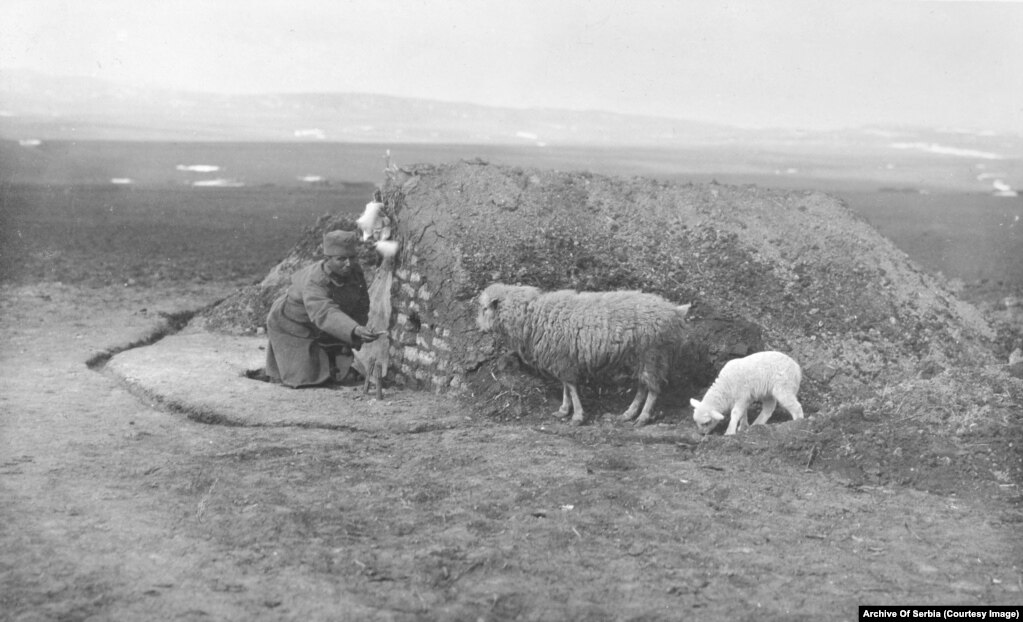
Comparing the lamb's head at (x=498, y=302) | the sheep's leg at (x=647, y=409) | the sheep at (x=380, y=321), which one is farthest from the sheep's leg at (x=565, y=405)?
the sheep at (x=380, y=321)

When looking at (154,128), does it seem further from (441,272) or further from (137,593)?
(137,593)

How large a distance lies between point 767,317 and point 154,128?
147ft

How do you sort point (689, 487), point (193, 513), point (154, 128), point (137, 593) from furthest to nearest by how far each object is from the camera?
point (154, 128)
point (689, 487)
point (193, 513)
point (137, 593)

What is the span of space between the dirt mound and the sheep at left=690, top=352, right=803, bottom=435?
43.5 inches

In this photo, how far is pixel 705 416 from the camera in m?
8.92

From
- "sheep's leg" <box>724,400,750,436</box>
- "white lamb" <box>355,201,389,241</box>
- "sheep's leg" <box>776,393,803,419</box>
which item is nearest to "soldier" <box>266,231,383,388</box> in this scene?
"white lamb" <box>355,201,389,241</box>

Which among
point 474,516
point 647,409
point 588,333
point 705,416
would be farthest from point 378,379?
point 474,516

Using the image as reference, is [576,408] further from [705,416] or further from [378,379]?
[378,379]

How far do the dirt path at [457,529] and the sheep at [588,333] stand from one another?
0.53m

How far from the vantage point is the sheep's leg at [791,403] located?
28.7 ft

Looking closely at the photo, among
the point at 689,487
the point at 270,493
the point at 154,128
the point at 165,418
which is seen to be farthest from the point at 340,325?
the point at 154,128

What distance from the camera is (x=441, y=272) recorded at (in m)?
10.7

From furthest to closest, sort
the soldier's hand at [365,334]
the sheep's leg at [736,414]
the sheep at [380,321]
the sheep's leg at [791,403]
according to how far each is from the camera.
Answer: the sheep at [380,321] → the soldier's hand at [365,334] → the sheep's leg at [736,414] → the sheep's leg at [791,403]

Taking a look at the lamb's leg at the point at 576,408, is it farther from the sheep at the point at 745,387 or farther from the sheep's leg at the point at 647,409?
the sheep at the point at 745,387
